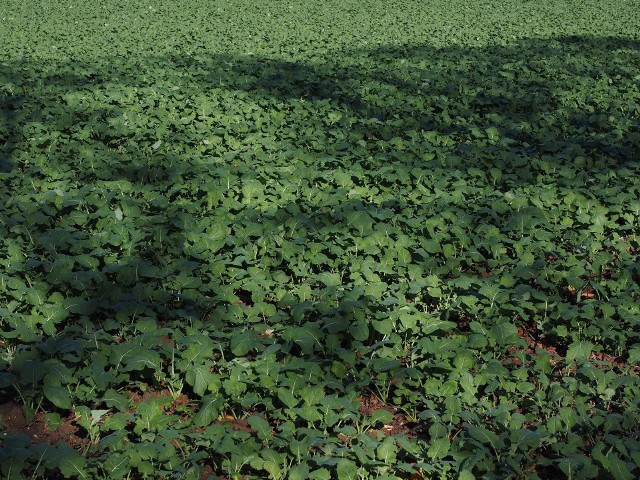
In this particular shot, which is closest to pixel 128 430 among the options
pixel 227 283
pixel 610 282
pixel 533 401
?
pixel 227 283

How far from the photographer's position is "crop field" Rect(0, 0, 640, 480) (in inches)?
135

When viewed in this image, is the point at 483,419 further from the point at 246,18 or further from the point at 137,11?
the point at 137,11

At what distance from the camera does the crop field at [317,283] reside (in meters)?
3.42

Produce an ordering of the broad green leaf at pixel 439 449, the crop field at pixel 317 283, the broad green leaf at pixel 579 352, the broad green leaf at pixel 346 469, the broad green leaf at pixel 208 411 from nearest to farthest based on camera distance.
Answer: the broad green leaf at pixel 346 469, the broad green leaf at pixel 439 449, the crop field at pixel 317 283, the broad green leaf at pixel 208 411, the broad green leaf at pixel 579 352

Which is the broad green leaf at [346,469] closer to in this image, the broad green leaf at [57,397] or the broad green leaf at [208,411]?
the broad green leaf at [208,411]

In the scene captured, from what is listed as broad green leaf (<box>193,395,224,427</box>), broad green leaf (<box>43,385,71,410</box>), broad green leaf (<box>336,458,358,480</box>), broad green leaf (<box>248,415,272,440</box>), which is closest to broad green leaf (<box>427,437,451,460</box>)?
broad green leaf (<box>336,458,358,480</box>)

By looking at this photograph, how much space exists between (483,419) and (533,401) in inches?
14.2

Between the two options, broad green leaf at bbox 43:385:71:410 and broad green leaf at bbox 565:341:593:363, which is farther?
broad green leaf at bbox 565:341:593:363

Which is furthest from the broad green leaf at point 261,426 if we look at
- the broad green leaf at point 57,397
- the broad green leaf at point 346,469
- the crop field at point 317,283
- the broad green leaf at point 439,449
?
the broad green leaf at point 57,397

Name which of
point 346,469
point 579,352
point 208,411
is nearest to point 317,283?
point 208,411

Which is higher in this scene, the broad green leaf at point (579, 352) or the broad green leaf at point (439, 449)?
the broad green leaf at point (439, 449)

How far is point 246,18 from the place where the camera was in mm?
20297

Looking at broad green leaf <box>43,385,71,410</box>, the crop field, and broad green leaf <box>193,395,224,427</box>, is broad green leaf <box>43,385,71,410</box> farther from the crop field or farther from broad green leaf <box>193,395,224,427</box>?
broad green leaf <box>193,395,224,427</box>

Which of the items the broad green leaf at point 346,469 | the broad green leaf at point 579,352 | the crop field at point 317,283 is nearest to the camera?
the broad green leaf at point 346,469
